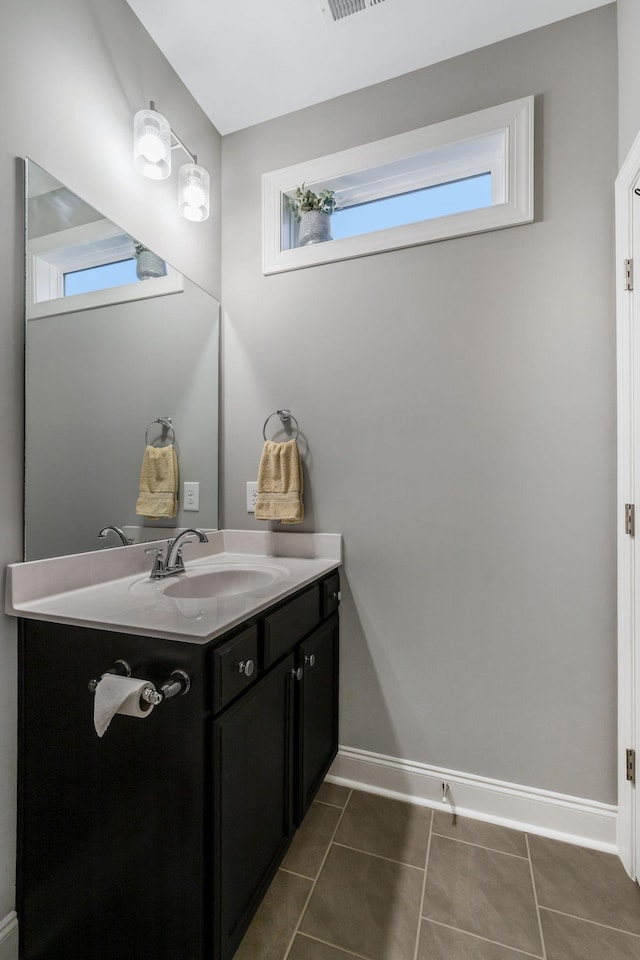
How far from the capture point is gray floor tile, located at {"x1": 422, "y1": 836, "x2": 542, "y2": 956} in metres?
1.15

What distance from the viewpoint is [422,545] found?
1.65 metres

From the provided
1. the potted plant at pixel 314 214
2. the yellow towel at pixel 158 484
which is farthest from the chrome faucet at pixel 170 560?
the potted plant at pixel 314 214

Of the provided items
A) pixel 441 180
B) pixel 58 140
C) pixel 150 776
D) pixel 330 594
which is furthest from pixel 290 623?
pixel 441 180

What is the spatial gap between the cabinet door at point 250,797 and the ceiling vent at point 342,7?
2.13 m

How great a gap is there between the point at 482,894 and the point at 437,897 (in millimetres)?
131

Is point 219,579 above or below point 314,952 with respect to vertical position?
above

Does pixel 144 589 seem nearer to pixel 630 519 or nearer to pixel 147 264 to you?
pixel 147 264

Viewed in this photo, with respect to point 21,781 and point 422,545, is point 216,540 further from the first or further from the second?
point 21,781

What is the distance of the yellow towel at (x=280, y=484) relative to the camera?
1.74m

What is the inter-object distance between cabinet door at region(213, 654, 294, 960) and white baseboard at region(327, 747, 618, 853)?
50 centimetres

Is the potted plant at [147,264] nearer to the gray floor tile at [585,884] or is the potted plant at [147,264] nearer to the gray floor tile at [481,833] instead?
the gray floor tile at [481,833]

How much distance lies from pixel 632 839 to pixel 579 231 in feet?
6.26

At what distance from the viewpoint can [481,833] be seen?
148 cm

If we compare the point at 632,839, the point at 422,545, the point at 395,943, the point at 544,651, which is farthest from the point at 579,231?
the point at 395,943
